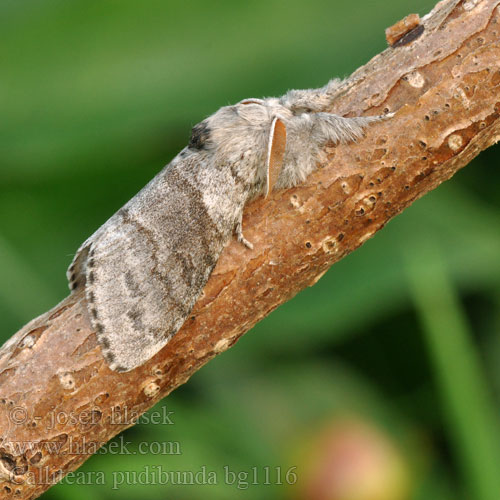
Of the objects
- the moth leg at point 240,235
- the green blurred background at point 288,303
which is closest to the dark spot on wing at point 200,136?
the moth leg at point 240,235

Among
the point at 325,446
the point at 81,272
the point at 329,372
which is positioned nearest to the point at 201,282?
the point at 81,272

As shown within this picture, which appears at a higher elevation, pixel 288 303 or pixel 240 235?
pixel 288 303

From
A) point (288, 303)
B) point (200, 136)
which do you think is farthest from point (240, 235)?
point (288, 303)

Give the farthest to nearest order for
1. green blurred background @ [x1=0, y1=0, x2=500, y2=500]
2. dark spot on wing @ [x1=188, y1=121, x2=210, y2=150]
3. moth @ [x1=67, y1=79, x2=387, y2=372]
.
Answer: green blurred background @ [x1=0, y1=0, x2=500, y2=500] < dark spot on wing @ [x1=188, y1=121, x2=210, y2=150] < moth @ [x1=67, y1=79, x2=387, y2=372]

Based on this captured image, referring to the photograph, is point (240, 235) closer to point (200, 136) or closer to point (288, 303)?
point (200, 136)

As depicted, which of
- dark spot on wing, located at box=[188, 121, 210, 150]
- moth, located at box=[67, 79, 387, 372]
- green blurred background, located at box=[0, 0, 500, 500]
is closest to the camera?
moth, located at box=[67, 79, 387, 372]

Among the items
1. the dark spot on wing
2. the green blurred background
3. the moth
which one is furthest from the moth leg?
the green blurred background

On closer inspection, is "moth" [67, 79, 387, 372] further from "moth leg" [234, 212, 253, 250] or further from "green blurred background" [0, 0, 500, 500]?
"green blurred background" [0, 0, 500, 500]
